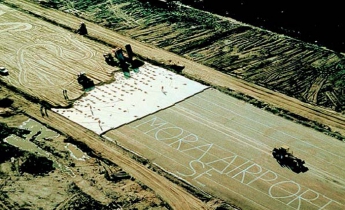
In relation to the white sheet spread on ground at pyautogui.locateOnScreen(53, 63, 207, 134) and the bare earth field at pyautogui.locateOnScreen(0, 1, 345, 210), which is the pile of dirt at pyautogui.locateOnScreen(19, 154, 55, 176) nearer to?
the bare earth field at pyautogui.locateOnScreen(0, 1, 345, 210)

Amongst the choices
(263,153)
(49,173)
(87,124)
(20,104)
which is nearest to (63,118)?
(87,124)

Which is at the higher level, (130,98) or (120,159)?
(130,98)

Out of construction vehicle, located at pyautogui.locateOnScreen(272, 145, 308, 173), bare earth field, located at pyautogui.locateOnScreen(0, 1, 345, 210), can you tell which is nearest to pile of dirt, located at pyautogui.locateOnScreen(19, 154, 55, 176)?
bare earth field, located at pyautogui.locateOnScreen(0, 1, 345, 210)

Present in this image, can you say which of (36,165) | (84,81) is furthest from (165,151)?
(84,81)

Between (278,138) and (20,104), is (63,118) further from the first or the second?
(278,138)

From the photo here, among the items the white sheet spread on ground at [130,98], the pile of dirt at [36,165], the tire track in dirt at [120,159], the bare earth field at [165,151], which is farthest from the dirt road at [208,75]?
the pile of dirt at [36,165]

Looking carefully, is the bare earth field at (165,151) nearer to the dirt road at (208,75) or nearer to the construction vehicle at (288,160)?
the dirt road at (208,75)

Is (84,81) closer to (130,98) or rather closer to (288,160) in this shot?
(130,98)

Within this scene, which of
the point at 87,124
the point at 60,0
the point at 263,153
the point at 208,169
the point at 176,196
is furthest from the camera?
the point at 60,0
